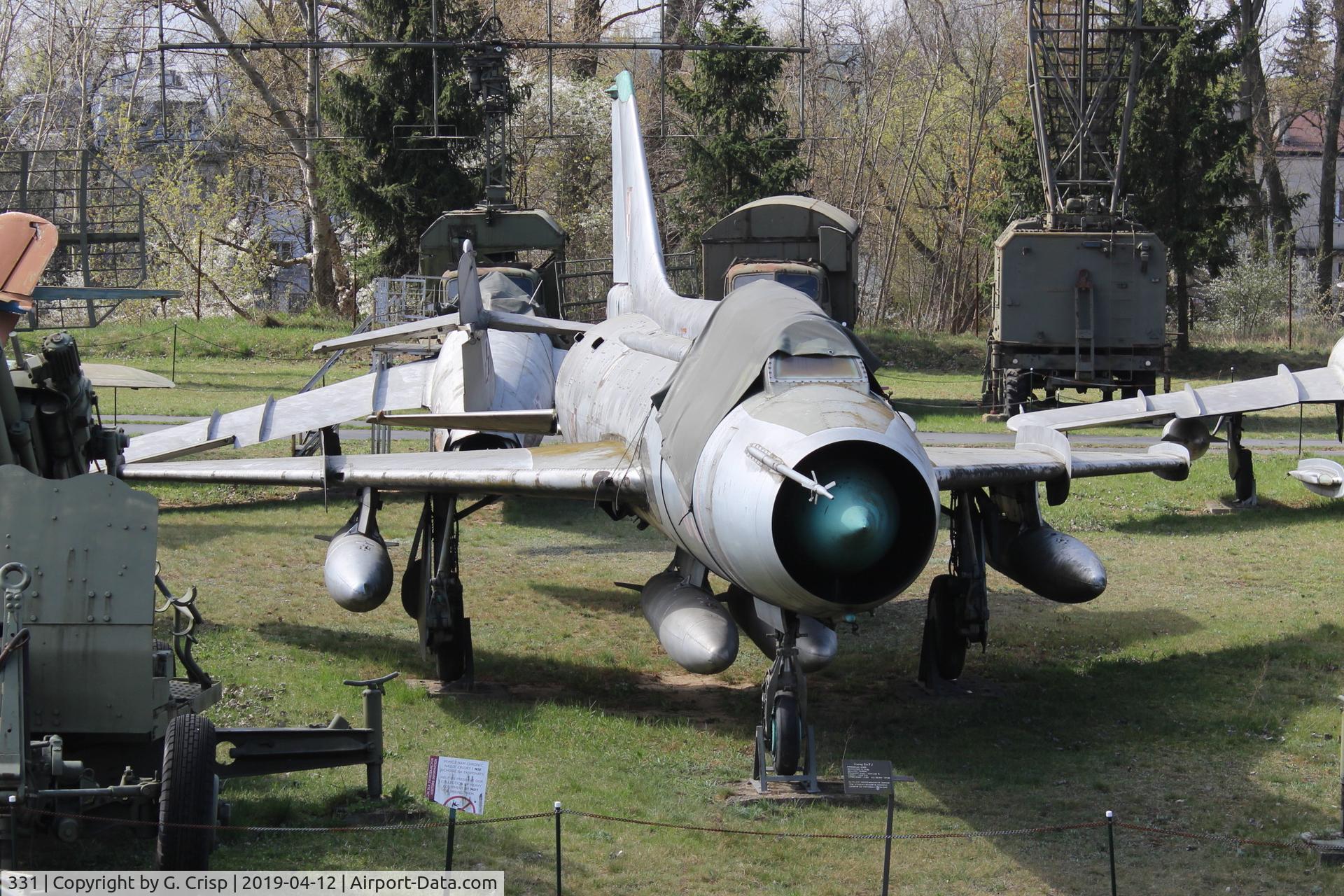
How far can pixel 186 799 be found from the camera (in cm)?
653

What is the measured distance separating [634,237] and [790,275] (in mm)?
9496

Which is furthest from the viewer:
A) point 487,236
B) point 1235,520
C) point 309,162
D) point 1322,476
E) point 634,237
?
point 309,162

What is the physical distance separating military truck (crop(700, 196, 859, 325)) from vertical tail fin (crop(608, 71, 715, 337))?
25.3 feet

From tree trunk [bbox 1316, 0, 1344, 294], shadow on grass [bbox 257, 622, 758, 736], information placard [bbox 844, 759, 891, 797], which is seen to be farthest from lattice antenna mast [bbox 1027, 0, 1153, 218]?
information placard [bbox 844, 759, 891, 797]

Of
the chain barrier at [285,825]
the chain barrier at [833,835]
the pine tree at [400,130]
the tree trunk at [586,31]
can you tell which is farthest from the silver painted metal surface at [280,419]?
the tree trunk at [586,31]

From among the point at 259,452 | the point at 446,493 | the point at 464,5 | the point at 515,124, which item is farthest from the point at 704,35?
the point at 446,493

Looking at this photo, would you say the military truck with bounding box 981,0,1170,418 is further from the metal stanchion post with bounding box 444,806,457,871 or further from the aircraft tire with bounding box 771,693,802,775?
the metal stanchion post with bounding box 444,806,457,871

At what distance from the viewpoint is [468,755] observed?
987cm

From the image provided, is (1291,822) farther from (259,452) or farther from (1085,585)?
(259,452)

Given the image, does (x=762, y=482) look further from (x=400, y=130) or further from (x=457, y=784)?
(x=400, y=130)

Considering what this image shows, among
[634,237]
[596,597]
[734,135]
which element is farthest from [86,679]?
[734,135]

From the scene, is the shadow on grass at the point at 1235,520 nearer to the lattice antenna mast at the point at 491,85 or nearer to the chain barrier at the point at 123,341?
the lattice antenna mast at the point at 491,85

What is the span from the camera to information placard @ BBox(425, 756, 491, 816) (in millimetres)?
7215

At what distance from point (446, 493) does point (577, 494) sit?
Answer: 1659 millimetres
